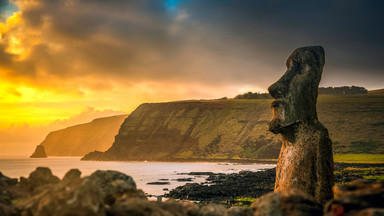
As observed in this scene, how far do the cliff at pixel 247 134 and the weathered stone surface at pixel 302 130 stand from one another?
105522mm

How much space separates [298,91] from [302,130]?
1239 millimetres

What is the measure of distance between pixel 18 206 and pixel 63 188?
98 centimetres

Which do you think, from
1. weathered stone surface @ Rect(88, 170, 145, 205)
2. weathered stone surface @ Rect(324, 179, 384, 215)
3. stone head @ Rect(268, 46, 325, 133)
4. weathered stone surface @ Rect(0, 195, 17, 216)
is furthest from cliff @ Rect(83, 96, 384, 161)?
weathered stone surface @ Rect(0, 195, 17, 216)

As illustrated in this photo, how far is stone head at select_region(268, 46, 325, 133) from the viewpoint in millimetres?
10828

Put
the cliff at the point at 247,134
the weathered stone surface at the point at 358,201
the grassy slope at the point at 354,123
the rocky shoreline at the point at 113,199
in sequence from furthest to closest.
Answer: the cliff at the point at 247,134
the grassy slope at the point at 354,123
the weathered stone surface at the point at 358,201
the rocky shoreline at the point at 113,199

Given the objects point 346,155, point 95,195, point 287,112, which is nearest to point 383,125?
point 346,155

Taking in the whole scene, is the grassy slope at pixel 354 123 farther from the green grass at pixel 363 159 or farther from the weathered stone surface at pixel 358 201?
the weathered stone surface at pixel 358 201

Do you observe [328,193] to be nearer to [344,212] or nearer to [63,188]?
[344,212]

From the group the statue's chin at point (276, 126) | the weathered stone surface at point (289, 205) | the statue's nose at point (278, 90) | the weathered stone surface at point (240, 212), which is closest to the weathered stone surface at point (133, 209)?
the weathered stone surface at point (240, 212)

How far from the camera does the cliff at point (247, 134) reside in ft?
401

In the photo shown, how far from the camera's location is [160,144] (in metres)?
192

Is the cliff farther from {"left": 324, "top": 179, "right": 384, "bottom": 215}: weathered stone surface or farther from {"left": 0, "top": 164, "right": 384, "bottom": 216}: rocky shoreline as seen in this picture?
{"left": 0, "top": 164, "right": 384, "bottom": 216}: rocky shoreline

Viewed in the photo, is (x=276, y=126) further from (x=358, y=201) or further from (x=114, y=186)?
(x=114, y=186)

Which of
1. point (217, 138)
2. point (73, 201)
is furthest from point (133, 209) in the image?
point (217, 138)
